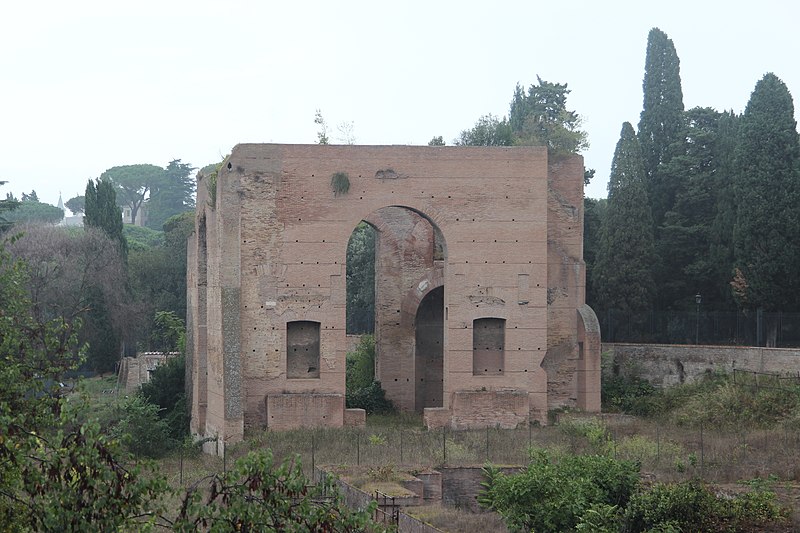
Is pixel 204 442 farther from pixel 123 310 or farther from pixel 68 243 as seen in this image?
pixel 68 243

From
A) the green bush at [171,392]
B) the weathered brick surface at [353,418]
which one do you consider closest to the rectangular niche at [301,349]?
the weathered brick surface at [353,418]

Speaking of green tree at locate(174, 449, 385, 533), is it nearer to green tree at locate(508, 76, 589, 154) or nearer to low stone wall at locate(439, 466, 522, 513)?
low stone wall at locate(439, 466, 522, 513)

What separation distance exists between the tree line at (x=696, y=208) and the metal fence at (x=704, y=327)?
0.63 feet

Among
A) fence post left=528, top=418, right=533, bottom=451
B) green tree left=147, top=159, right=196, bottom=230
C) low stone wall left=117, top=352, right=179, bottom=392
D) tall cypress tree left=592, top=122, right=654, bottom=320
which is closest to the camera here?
fence post left=528, top=418, right=533, bottom=451

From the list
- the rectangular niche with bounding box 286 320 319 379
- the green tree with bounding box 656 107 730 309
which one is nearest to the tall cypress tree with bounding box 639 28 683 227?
the green tree with bounding box 656 107 730 309

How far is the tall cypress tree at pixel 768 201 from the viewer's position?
1174 inches

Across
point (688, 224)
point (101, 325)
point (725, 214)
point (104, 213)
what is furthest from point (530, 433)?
point (104, 213)

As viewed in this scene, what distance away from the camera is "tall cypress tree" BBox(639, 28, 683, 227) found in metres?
36.0

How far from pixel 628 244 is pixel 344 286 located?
1090cm

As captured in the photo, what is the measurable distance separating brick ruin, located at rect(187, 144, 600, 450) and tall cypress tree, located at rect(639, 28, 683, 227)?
987 cm

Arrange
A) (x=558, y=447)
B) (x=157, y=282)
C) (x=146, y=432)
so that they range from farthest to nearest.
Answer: (x=157, y=282), (x=146, y=432), (x=558, y=447)

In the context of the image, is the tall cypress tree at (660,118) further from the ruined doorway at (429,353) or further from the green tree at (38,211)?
the green tree at (38,211)

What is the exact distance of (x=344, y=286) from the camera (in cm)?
2552

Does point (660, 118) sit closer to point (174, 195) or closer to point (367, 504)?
point (367, 504)
